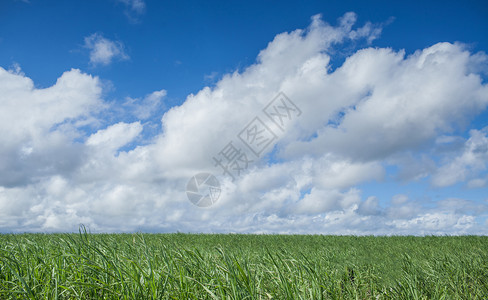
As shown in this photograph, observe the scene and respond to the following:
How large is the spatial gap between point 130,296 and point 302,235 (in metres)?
19.1

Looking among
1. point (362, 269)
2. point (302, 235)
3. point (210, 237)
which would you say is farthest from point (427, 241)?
point (362, 269)

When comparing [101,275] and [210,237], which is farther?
[210,237]

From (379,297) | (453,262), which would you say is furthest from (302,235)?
(379,297)

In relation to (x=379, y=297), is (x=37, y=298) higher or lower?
higher

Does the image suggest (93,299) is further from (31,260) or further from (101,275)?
(31,260)

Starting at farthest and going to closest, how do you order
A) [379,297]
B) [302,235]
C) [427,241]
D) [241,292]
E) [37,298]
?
[302,235], [427,241], [379,297], [37,298], [241,292]

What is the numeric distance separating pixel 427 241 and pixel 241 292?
62.6 feet

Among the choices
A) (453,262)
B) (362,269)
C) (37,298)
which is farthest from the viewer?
(453,262)

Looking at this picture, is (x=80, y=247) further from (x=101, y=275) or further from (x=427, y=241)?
(x=427, y=241)

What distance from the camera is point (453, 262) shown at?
616 cm

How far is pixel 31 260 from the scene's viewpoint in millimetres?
4059

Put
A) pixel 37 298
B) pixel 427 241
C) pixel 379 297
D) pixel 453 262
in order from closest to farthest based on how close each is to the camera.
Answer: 1. pixel 37 298
2. pixel 379 297
3. pixel 453 262
4. pixel 427 241

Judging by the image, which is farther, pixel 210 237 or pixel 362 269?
pixel 210 237

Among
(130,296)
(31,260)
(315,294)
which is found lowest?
(315,294)
